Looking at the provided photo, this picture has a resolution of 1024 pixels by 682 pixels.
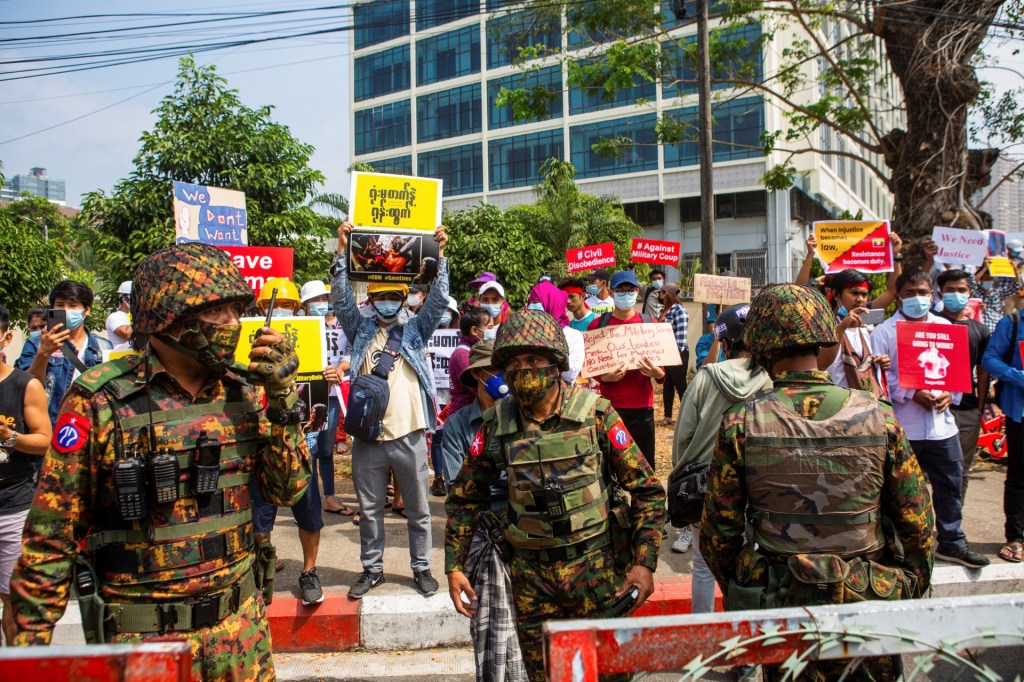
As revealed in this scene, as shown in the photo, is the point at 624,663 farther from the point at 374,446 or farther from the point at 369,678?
the point at 374,446

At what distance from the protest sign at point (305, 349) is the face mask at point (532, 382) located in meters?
1.66

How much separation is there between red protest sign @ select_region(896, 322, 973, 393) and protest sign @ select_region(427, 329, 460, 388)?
11.8 ft

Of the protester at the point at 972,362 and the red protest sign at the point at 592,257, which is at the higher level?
the red protest sign at the point at 592,257

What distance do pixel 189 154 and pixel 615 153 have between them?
291 inches

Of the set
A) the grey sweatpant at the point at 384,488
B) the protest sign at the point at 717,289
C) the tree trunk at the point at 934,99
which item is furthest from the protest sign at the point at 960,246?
the grey sweatpant at the point at 384,488

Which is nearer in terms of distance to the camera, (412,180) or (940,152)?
(412,180)

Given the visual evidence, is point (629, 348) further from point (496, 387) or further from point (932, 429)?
point (932, 429)

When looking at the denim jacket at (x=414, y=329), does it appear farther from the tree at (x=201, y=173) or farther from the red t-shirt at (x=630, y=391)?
the tree at (x=201, y=173)

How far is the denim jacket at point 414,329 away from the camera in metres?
4.62

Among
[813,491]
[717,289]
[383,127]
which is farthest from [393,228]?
[383,127]

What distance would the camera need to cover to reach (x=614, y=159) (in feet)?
116

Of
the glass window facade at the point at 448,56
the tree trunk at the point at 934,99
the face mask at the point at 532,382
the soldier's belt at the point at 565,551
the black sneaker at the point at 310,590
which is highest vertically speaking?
the glass window facade at the point at 448,56

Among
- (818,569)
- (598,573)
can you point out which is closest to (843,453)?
(818,569)

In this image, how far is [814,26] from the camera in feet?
41.0
